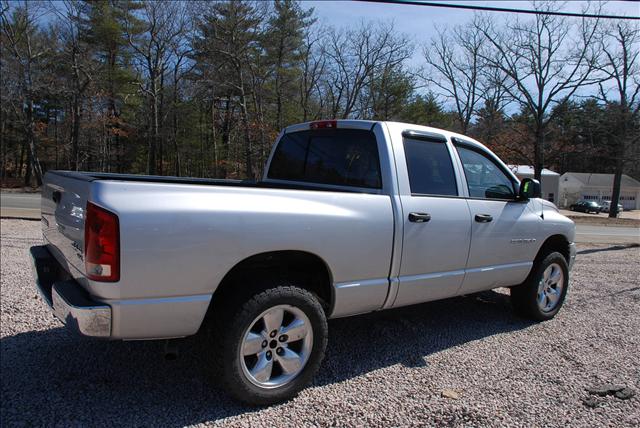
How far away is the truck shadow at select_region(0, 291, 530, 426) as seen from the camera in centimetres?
285

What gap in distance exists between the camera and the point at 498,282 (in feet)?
14.3

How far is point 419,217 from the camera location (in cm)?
347

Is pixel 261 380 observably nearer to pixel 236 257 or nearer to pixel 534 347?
pixel 236 257

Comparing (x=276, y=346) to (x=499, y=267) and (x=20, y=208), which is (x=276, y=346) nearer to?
(x=499, y=267)

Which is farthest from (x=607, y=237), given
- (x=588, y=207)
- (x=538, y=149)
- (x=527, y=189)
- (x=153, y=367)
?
(x=588, y=207)

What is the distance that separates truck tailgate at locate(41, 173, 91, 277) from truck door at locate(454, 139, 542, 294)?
298 cm

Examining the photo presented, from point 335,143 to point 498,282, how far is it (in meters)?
2.06

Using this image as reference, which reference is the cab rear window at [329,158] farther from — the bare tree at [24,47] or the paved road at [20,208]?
the bare tree at [24,47]

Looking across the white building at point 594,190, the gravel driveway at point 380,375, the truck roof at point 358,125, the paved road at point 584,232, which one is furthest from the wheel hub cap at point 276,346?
the white building at point 594,190

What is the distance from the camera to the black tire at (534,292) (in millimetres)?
4703

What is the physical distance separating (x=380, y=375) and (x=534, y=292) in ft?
7.13

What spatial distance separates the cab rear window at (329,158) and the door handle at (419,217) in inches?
13.7

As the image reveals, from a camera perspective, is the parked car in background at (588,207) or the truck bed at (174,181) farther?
the parked car in background at (588,207)

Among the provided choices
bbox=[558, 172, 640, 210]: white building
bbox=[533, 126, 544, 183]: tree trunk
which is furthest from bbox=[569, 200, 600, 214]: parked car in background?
bbox=[533, 126, 544, 183]: tree trunk
